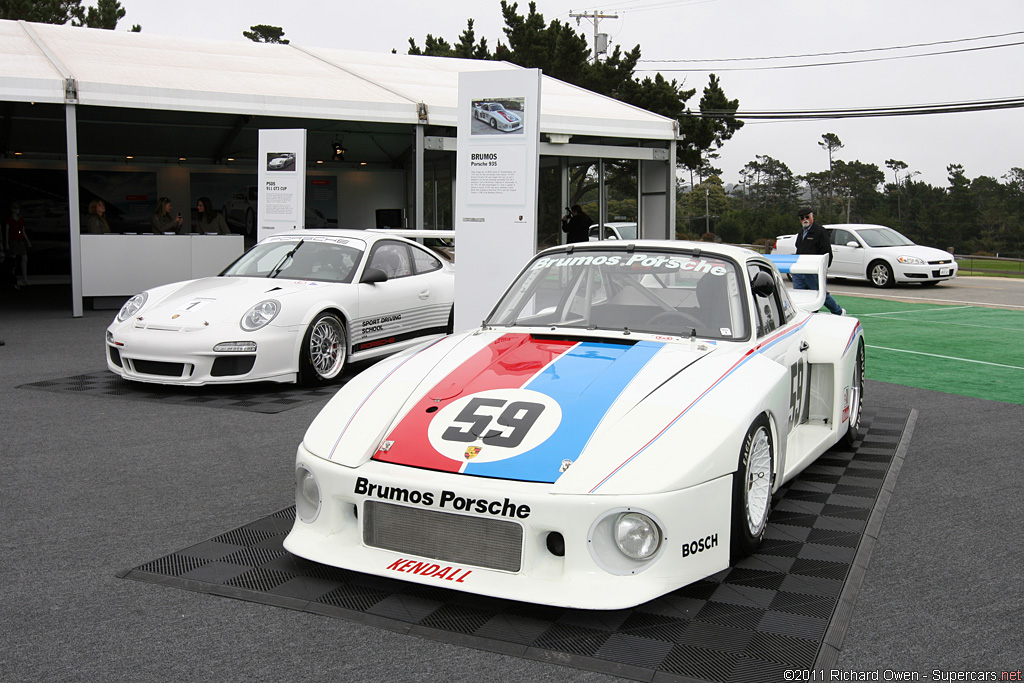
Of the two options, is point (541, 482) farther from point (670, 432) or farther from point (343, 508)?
point (343, 508)

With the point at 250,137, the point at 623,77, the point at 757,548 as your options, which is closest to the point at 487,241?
the point at 757,548

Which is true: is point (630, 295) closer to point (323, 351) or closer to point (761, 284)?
point (761, 284)

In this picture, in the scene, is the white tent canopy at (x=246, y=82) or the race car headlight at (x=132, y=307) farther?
the white tent canopy at (x=246, y=82)

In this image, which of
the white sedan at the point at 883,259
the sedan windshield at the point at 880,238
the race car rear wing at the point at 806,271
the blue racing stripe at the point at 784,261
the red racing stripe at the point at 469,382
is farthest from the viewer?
the sedan windshield at the point at 880,238

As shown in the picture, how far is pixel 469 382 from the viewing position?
379 cm

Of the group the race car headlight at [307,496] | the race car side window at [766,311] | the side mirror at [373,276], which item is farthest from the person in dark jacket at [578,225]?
the race car headlight at [307,496]

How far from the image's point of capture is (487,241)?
7992 millimetres

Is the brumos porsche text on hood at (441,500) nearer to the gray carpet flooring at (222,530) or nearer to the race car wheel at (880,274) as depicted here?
the gray carpet flooring at (222,530)

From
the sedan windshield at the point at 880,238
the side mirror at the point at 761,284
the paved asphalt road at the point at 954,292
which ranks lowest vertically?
the paved asphalt road at the point at 954,292

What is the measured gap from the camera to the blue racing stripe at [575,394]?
315cm

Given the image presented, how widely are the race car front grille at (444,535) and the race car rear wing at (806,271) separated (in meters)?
3.50

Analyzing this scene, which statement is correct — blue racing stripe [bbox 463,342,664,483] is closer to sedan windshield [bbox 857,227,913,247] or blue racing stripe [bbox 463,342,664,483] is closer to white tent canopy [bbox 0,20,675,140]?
white tent canopy [bbox 0,20,675,140]

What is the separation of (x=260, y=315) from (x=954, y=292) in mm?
16064

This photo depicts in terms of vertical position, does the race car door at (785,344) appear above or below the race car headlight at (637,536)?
above
